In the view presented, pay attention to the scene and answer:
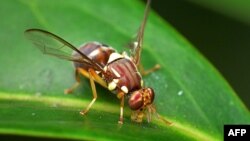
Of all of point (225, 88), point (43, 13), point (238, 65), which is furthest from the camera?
point (238, 65)

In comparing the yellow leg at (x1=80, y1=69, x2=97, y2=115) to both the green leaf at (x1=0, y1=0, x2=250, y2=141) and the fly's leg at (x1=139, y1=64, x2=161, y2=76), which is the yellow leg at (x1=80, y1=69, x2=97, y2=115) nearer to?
the green leaf at (x1=0, y1=0, x2=250, y2=141)

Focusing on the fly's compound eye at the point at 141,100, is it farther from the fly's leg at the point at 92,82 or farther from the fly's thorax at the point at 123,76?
the fly's leg at the point at 92,82

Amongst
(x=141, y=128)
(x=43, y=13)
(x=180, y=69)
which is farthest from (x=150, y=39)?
(x=141, y=128)

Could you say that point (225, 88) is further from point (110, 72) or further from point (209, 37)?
point (209, 37)

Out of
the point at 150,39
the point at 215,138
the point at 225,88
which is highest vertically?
the point at 150,39

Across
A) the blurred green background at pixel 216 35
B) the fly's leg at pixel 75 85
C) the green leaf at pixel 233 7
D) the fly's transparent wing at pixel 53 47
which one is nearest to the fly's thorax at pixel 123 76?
the fly's transparent wing at pixel 53 47

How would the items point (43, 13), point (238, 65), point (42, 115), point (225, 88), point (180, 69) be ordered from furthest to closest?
point (238, 65) → point (43, 13) → point (180, 69) → point (225, 88) → point (42, 115)

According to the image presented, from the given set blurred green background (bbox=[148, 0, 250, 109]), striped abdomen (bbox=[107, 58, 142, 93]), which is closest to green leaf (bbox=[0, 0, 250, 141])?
striped abdomen (bbox=[107, 58, 142, 93])
